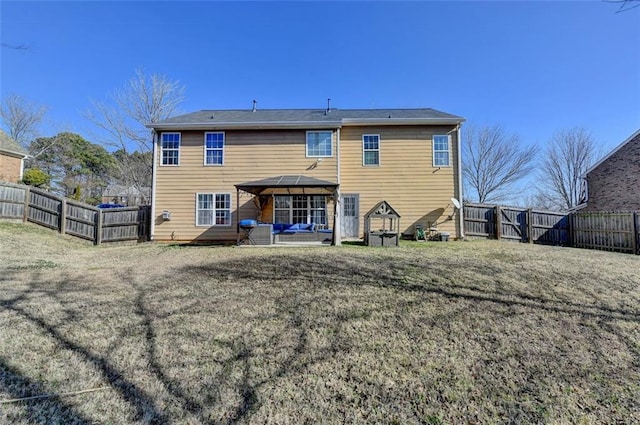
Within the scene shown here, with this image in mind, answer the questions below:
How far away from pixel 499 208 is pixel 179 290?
42.7 feet

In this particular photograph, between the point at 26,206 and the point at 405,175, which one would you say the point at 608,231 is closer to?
the point at 405,175

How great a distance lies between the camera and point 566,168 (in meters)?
28.7

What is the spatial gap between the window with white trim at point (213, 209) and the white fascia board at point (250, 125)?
2911 millimetres

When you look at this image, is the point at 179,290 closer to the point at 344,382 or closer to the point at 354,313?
the point at 354,313

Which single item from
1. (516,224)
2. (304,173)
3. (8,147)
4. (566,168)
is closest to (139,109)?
(8,147)

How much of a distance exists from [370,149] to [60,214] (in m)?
13.2

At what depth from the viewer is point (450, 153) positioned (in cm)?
1300

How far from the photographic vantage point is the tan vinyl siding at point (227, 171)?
12.8m

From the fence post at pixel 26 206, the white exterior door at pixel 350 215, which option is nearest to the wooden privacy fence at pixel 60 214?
the fence post at pixel 26 206

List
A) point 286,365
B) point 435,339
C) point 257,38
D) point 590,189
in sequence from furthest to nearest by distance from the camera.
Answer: point 590,189
point 257,38
point 435,339
point 286,365

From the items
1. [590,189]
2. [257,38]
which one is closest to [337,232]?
[257,38]

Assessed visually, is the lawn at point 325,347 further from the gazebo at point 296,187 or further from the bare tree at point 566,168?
the bare tree at point 566,168

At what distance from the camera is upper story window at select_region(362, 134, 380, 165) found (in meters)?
13.2

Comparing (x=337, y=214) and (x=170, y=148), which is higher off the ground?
(x=170, y=148)
